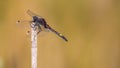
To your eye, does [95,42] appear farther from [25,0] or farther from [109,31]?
[25,0]

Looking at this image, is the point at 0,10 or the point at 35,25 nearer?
the point at 35,25

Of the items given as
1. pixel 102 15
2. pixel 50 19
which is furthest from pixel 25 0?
pixel 102 15

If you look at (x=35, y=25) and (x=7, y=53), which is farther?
(x=7, y=53)

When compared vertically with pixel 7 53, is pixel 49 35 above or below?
above

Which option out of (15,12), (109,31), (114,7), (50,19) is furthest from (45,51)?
(114,7)

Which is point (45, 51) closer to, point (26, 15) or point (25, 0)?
point (26, 15)

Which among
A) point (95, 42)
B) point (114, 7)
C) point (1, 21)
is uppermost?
point (114, 7)
